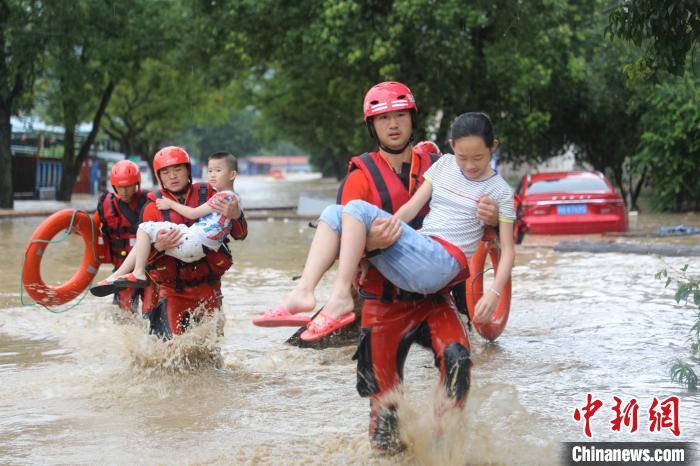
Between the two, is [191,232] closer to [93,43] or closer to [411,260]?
[411,260]

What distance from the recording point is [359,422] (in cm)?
636

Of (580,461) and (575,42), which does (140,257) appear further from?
(575,42)

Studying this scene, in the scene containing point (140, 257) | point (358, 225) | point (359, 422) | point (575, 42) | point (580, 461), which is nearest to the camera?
point (358, 225)

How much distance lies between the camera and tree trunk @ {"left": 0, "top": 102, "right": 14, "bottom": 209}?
31328mm

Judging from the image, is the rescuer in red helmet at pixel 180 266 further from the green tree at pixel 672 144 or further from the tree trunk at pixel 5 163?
the tree trunk at pixel 5 163

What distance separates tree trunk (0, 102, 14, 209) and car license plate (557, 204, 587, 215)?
58.5ft

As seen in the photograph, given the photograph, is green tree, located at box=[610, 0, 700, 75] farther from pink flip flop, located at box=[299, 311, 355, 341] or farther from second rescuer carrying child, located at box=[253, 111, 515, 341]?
pink flip flop, located at box=[299, 311, 355, 341]

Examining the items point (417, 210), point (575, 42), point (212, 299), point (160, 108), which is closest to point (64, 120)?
point (575, 42)

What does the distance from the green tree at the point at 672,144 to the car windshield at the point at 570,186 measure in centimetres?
574

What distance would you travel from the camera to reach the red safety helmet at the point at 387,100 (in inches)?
205

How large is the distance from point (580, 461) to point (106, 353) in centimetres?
462

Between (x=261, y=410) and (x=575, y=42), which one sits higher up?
(x=575, y=42)

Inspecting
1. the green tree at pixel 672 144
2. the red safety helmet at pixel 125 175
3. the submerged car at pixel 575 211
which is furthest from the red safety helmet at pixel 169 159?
the green tree at pixel 672 144

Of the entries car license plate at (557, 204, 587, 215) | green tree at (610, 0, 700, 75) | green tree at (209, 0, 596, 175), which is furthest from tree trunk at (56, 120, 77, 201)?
green tree at (610, 0, 700, 75)
